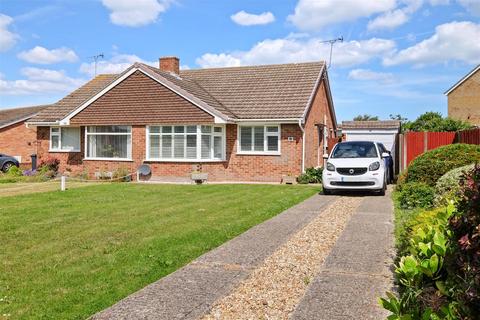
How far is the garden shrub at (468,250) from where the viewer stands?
2445mm

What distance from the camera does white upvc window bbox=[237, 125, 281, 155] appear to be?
20.9 m

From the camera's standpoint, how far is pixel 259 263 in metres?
6.23

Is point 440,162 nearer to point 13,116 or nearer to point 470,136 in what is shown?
point 470,136

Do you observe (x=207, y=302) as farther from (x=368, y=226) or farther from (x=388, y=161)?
(x=388, y=161)

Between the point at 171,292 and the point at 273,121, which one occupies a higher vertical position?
the point at 273,121

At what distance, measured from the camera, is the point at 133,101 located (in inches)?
865

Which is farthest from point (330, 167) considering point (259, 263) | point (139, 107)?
point (139, 107)

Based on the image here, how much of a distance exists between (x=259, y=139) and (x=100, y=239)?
557 inches

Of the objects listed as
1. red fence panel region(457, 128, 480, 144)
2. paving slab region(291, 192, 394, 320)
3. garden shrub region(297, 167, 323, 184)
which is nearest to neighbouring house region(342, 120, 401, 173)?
garden shrub region(297, 167, 323, 184)

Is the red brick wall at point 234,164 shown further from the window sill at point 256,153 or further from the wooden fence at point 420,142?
the wooden fence at point 420,142

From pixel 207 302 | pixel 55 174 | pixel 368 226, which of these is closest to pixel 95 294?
pixel 207 302

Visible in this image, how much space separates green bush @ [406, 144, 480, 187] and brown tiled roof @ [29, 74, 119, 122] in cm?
1529

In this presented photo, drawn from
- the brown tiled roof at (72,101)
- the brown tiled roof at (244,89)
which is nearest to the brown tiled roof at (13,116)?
the brown tiled roof at (72,101)

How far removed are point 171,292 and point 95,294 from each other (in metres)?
0.80
